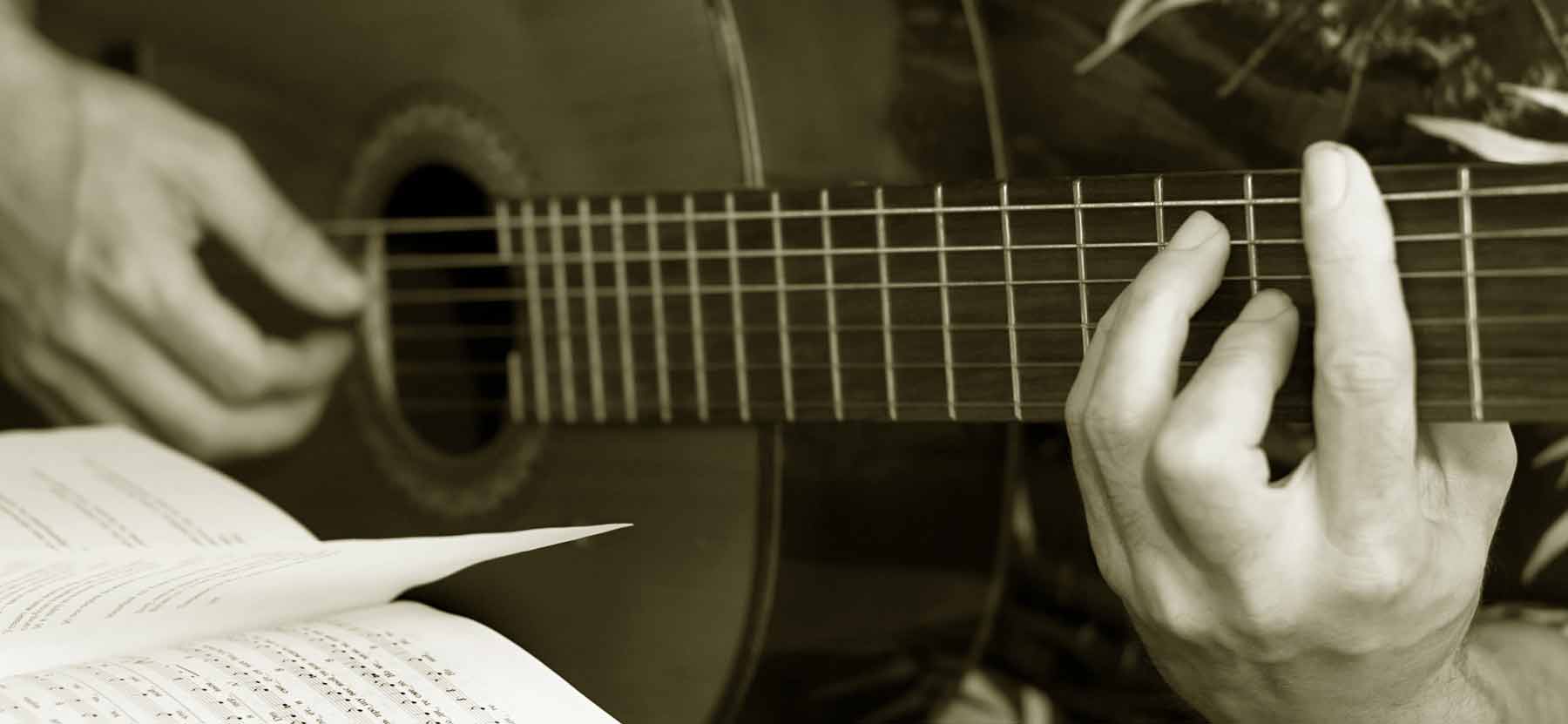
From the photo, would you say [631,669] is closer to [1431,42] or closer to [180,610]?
[180,610]

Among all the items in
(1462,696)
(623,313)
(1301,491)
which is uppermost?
(623,313)

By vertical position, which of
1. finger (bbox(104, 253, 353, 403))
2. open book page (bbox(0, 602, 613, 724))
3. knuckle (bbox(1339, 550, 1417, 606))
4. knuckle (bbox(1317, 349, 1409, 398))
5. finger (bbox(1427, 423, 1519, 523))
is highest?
finger (bbox(104, 253, 353, 403))

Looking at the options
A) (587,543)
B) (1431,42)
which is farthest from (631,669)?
(1431,42)

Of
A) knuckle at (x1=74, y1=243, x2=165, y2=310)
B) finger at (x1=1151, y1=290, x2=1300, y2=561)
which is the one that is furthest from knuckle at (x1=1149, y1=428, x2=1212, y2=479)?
knuckle at (x1=74, y1=243, x2=165, y2=310)

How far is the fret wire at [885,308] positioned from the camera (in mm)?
772

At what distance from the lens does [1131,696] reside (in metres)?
0.94

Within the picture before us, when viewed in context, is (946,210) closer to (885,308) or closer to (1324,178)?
(885,308)

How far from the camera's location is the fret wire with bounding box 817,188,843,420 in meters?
0.79

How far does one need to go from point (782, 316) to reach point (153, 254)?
48 centimetres

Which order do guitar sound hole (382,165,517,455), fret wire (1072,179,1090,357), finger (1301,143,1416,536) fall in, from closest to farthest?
finger (1301,143,1416,536)
fret wire (1072,179,1090,357)
guitar sound hole (382,165,517,455)

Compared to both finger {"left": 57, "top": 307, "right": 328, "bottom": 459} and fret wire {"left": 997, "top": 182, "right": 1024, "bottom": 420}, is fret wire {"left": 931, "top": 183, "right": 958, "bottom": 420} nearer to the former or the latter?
fret wire {"left": 997, "top": 182, "right": 1024, "bottom": 420}

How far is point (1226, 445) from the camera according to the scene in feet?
1.97

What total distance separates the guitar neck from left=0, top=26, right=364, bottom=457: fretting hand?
0.08 metres


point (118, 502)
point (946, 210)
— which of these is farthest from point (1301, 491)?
point (118, 502)
